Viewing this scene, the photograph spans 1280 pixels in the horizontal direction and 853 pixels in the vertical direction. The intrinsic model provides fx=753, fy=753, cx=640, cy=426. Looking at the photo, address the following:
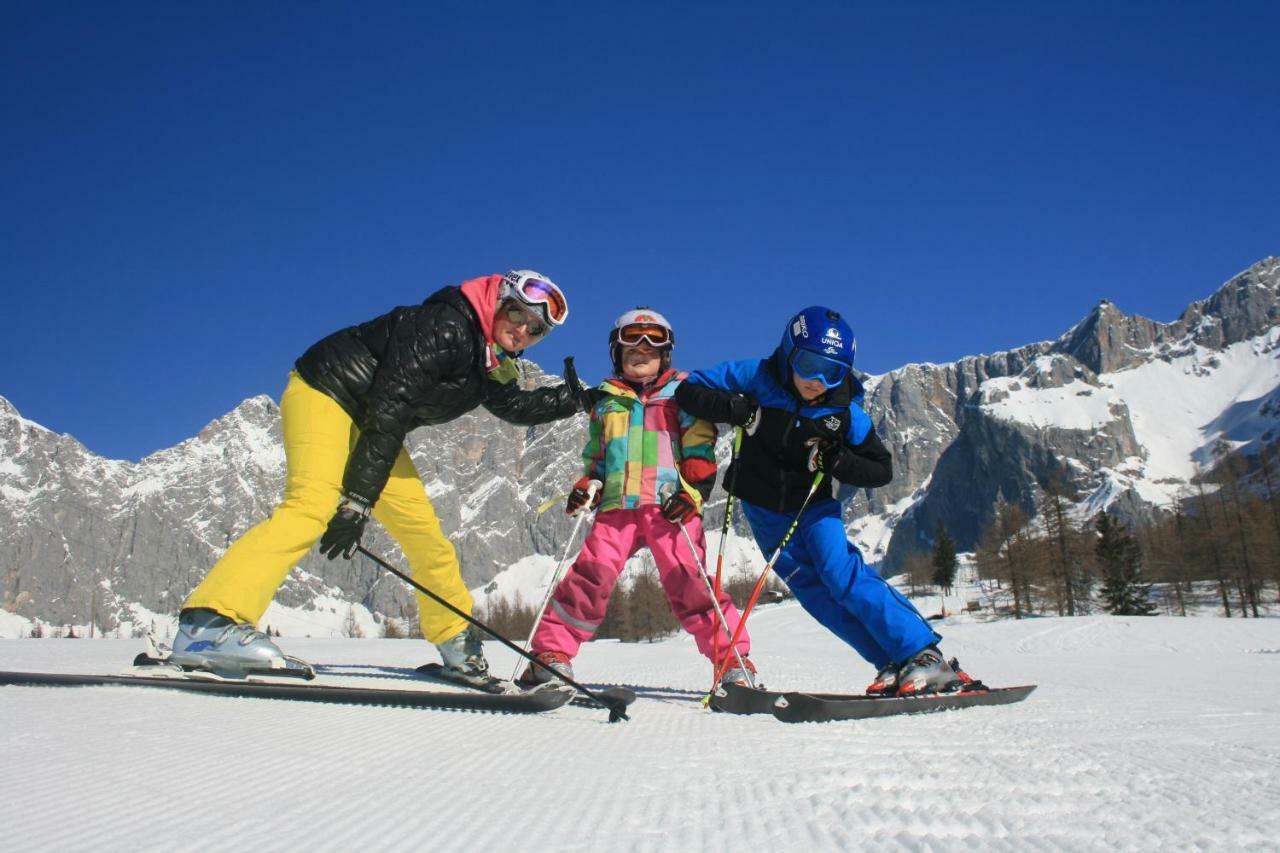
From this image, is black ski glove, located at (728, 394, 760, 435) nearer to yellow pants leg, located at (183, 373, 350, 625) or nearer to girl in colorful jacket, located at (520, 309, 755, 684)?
girl in colorful jacket, located at (520, 309, 755, 684)

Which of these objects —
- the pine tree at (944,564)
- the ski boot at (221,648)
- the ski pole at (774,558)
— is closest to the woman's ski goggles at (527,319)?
the ski pole at (774,558)

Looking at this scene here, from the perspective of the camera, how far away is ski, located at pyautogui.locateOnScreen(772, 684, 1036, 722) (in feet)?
9.68

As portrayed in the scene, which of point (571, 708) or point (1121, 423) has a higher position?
point (1121, 423)

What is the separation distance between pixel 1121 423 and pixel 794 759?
176423 millimetres

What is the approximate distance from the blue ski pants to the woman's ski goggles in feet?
5.51

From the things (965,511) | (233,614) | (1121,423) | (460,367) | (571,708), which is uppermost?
(1121,423)

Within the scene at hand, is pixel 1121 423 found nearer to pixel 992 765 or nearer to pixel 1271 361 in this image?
pixel 1271 361

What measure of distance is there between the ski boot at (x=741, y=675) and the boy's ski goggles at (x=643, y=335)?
196cm

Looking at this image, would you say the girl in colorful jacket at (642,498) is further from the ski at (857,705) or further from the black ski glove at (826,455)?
the ski at (857,705)

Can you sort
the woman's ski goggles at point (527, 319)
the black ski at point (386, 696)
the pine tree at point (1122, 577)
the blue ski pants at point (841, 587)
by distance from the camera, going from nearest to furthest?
1. the black ski at point (386, 696)
2. the blue ski pants at point (841, 587)
3. the woman's ski goggles at point (527, 319)
4. the pine tree at point (1122, 577)

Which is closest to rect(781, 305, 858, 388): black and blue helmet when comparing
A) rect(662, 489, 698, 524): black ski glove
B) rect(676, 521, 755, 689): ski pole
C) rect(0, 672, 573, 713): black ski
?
rect(662, 489, 698, 524): black ski glove

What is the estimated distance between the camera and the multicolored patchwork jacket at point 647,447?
4422mm

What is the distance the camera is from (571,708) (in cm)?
339

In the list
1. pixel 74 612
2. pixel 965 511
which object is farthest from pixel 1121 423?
pixel 74 612
